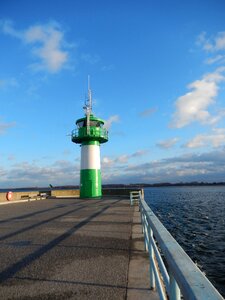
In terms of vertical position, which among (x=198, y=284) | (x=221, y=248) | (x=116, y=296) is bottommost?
(x=221, y=248)

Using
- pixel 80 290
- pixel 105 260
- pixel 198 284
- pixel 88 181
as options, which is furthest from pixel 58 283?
pixel 88 181

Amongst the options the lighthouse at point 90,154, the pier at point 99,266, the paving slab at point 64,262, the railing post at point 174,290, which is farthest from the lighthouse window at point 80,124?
the railing post at point 174,290

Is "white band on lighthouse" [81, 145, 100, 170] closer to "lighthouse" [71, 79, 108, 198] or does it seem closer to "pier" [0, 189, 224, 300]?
"lighthouse" [71, 79, 108, 198]

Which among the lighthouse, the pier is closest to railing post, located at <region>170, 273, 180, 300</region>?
the pier

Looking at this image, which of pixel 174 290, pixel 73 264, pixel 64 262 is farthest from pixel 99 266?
pixel 174 290

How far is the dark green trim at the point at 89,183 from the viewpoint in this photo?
96.9 feet

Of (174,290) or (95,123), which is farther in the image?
(95,123)

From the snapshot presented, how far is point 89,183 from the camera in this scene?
29594mm

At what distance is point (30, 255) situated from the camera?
24.1ft

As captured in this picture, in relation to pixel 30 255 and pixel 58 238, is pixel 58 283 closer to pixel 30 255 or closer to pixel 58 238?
pixel 30 255

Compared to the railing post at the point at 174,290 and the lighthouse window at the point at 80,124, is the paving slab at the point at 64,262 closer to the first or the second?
the railing post at the point at 174,290

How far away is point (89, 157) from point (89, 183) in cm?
257

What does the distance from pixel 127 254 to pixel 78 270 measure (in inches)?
68.6

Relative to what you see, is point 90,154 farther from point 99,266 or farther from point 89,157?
point 99,266
